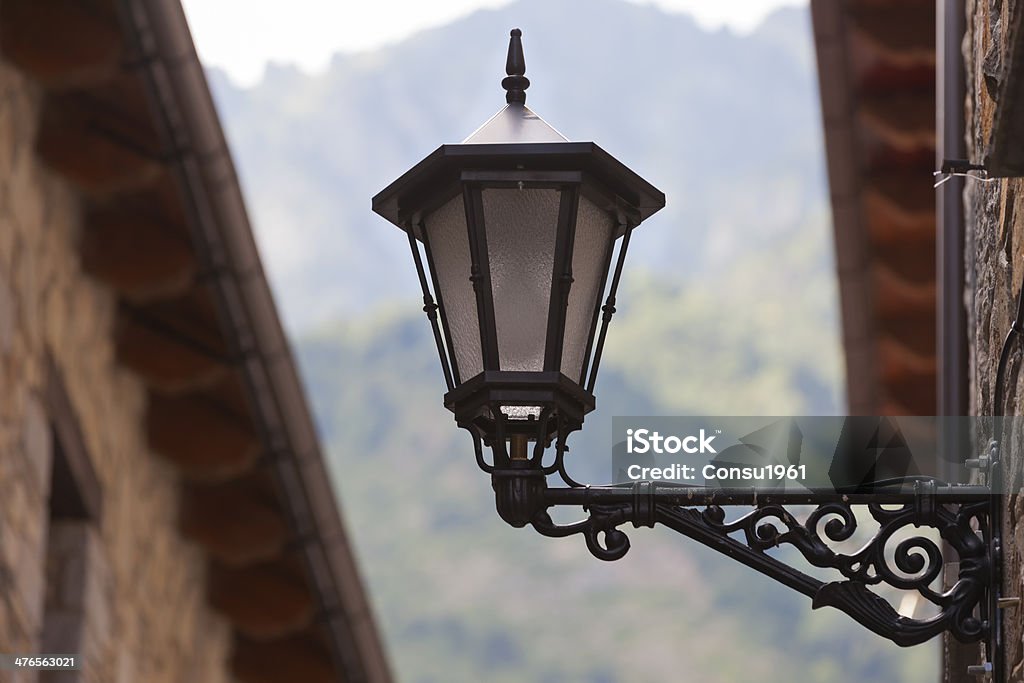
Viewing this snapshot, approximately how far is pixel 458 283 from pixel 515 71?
45 centimetres

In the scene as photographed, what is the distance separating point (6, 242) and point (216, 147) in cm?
68

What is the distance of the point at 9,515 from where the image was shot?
13.9ft

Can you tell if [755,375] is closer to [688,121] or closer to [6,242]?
[688,121]

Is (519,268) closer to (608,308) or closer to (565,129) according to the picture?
(608,308)

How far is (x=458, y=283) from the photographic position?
2.41m

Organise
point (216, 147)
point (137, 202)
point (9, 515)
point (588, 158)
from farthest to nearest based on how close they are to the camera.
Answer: point (137, 202)
point (216, 147)
point (9, 515)
point (588, 158)

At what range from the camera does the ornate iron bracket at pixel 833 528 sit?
2.28 metres

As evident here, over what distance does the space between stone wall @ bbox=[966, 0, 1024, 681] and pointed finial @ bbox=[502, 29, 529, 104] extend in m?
0.73

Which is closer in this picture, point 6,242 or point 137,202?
point 6,242

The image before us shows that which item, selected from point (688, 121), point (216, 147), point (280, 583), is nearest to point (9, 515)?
point (216, 147)

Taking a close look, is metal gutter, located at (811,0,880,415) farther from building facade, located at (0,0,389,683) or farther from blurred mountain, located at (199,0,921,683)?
blurred mountain, located at (199,0,921,683)

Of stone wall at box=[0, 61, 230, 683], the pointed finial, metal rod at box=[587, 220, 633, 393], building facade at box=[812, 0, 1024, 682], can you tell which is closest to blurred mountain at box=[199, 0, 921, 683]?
building facade at box=[812, 0, 1024, 682]

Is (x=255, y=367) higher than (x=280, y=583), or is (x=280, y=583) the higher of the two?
(x=255, y=367)

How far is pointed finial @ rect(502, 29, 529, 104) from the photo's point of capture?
2592 millimetres
